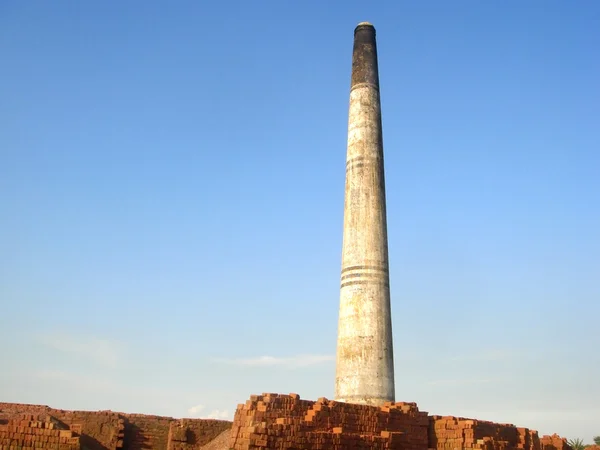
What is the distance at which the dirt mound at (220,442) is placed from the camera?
1783 cm

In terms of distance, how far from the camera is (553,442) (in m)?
19.9

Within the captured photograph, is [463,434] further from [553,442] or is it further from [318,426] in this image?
[553,442]

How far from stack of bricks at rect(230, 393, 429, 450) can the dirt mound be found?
178 inches

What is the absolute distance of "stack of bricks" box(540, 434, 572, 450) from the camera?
64.1 feet

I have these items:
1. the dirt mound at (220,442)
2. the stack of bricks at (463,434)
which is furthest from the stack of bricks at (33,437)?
the stack of bricks at (463,434)

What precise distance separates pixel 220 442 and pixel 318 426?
5.45 m

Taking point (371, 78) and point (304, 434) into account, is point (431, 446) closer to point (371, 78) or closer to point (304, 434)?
point (304, 434)

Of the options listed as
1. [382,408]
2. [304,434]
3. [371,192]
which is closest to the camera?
[304,434]

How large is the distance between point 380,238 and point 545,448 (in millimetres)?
7660

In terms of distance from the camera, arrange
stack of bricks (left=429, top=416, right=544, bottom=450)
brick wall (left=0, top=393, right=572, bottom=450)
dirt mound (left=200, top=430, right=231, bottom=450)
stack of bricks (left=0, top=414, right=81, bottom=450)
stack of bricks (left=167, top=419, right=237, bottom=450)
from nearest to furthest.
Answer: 1. brick wall (left=0, top=393, right=572, bottom=450)
2. stack of bricks (left=0, top=414, right=81, bottom=450)
3. stack of bricks (left=429, top=416, right=544, bottom=450)
4. dirt mound (left=200, top=430, right=231, bottom=450)
5. stack of bricks (left=167, top=419, right=237, bottom=450)

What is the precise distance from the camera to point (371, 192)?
19875mm

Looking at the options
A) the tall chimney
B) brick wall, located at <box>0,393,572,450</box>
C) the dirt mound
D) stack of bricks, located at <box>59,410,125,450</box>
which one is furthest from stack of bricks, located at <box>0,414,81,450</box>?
the tall chimney

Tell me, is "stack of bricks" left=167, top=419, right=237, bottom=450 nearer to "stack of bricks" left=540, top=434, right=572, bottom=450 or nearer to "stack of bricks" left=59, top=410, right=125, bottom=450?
"stack of bricks" left=59, top=410, right=125, bottom=450

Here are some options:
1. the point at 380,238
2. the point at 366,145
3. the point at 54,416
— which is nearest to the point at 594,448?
the point at 380,238
